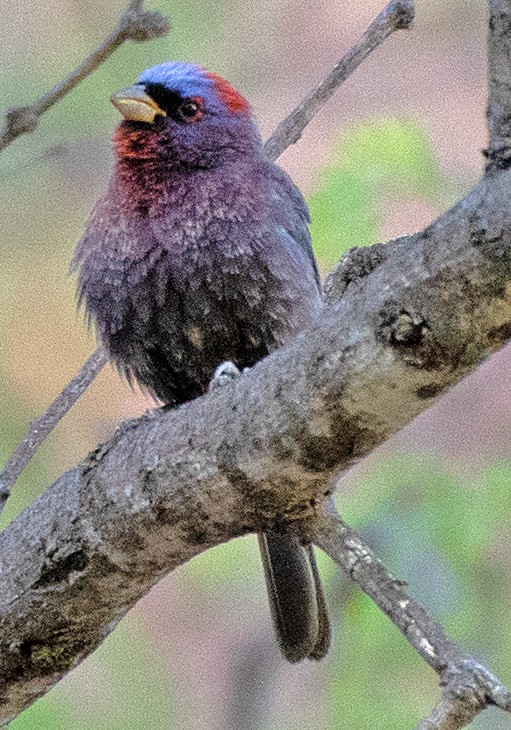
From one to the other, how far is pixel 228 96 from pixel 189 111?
0.15m

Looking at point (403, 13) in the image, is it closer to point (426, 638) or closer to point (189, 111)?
point (189, 111)

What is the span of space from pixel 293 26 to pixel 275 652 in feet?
5.47

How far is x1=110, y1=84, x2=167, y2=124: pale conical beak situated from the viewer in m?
2.54

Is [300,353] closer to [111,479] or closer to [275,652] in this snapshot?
[111,479]

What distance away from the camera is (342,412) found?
1.50 metres

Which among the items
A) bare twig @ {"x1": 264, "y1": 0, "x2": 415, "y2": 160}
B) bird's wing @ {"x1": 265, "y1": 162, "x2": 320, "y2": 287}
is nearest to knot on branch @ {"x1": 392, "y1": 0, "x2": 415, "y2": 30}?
bare twig @ {"x1": 264, "y1": 0, "x2": 415, "y2": 160}

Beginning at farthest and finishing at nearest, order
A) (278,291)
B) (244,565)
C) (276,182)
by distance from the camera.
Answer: (244,565), (276,182), (278,291)

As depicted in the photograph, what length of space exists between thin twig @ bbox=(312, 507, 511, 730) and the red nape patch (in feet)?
3.66

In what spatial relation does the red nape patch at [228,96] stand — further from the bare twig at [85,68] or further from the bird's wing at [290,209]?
the bare twig at [85,68]

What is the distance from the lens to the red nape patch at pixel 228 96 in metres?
2.71

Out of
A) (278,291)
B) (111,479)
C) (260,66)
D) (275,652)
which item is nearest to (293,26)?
(260,66)

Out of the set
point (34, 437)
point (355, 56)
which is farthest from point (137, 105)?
point (34, 437)

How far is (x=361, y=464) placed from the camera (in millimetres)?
3107

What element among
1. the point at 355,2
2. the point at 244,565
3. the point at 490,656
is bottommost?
the point at 490,656
